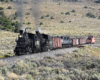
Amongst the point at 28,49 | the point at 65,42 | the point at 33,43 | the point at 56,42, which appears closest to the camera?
the point at 28,49

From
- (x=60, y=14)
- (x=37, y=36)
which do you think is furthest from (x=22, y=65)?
(x=60, y=14)

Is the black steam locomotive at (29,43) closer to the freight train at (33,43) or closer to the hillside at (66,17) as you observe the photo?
the freight train at (33,43)

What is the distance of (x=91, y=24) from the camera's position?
74.6 meters

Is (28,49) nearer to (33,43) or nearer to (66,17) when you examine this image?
(33,43)

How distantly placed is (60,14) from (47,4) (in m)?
10.8

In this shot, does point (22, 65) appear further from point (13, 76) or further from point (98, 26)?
point (98, 26)

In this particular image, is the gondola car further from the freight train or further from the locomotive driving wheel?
the locomotive driving wheel

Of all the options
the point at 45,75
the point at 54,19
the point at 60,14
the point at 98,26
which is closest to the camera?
the point at 45,75

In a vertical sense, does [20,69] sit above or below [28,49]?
above

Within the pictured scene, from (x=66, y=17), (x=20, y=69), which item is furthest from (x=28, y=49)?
(x=66, y=17)

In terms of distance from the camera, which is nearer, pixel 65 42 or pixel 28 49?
pixel 28 49

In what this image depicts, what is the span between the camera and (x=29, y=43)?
53.2 feet

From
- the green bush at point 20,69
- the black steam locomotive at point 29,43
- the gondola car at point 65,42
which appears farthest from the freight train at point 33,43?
the green bush at point 20,69

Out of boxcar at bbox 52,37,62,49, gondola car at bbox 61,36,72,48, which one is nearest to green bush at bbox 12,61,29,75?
boxcar at bbox 52,37,62,49
